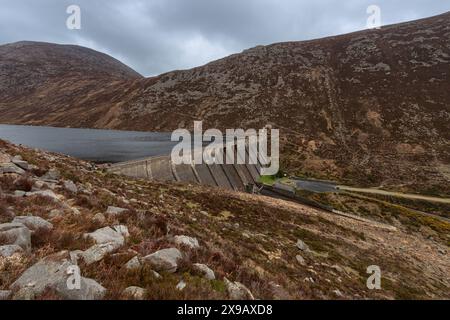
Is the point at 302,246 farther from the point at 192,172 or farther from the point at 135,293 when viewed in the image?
the point at 192,172

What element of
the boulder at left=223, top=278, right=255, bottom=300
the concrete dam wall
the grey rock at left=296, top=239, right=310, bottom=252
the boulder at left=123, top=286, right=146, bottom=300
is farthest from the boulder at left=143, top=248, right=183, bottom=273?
the concrete dam wall

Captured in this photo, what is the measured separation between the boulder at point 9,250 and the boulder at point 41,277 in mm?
654

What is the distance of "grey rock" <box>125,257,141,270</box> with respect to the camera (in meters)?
6.17

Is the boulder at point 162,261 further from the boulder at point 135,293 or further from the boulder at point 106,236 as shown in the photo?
the boulder at point 135,293

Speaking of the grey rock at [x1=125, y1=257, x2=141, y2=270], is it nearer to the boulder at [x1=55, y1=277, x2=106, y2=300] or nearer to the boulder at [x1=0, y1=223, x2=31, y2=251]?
the boulder at [x1=55, y1=277, x2=106, y2=300]

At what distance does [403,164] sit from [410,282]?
238ft

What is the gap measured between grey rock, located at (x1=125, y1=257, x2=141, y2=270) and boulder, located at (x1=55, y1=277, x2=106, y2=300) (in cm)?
92

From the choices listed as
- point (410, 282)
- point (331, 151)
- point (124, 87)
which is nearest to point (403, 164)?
point (331, 151)

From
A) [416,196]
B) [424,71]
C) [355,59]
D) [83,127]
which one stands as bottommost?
[416,196]

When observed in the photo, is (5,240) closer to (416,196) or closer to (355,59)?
(416,196)

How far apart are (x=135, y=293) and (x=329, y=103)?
120966 mm

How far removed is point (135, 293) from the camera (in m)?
5.34

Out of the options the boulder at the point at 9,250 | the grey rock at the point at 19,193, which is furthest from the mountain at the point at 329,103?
the boulder at the point at 9,250
